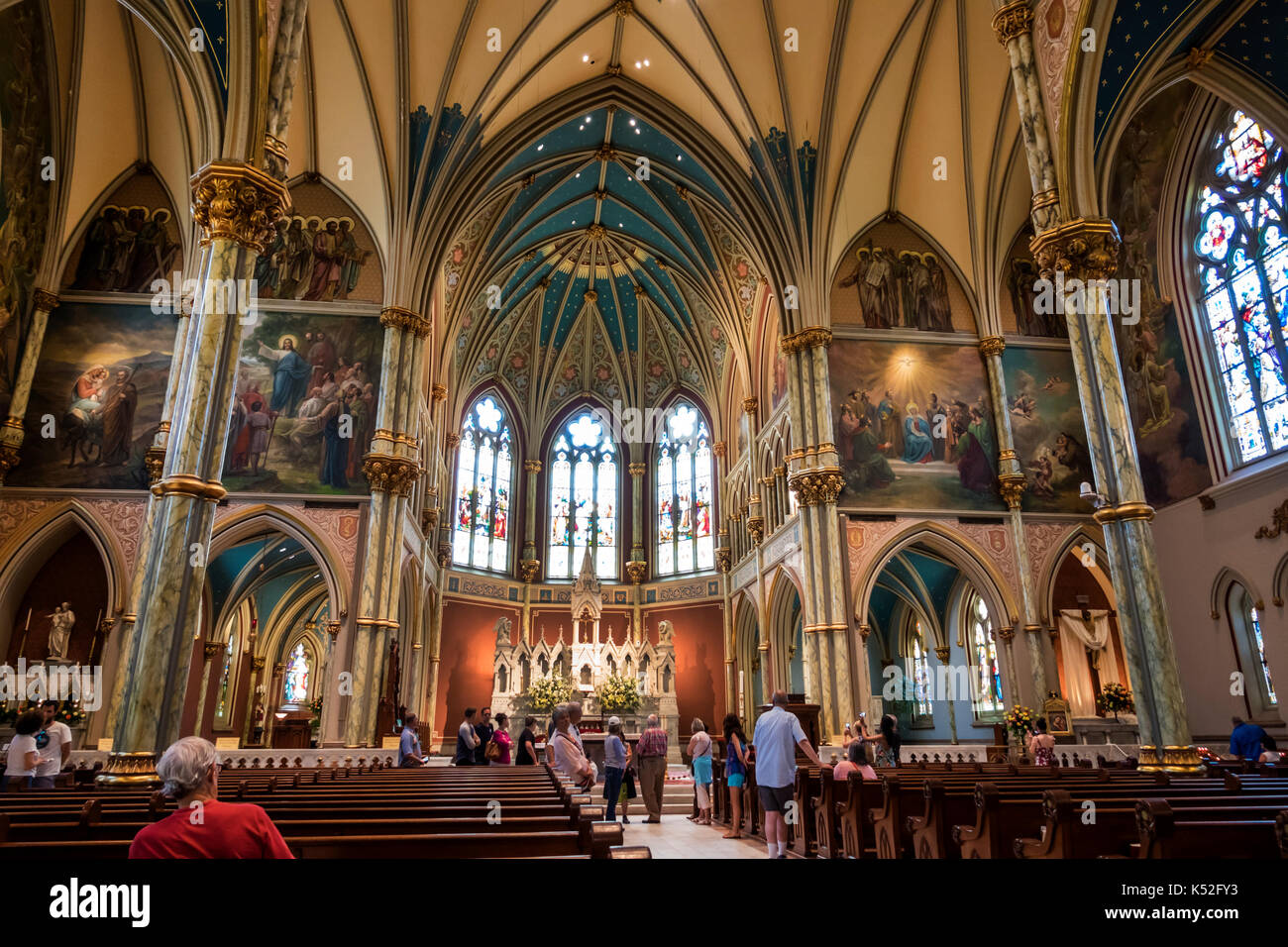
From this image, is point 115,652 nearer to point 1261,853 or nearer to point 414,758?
point 414,758

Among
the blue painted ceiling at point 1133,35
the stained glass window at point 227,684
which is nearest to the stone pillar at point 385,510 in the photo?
the stained glass window at point 227,684

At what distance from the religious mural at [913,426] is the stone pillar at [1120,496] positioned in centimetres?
770

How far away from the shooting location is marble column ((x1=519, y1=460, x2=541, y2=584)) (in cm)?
3048

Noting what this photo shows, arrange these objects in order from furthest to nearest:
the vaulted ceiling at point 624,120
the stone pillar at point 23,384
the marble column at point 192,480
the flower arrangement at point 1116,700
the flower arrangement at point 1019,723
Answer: the flower arrangement at point 1116,700, the vaulted ceiling at point 624,120, the flower arrangement at point 1019,723, the stone pillar at point 23,384, the marble column at point 192,480

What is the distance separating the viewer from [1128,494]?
33.7 feet

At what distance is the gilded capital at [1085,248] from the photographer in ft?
36.0

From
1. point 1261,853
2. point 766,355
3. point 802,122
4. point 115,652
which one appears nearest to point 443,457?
point 766,355

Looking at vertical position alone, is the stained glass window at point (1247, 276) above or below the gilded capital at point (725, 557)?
above

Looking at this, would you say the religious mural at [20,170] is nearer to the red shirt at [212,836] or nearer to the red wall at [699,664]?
Result: the red shirt at [212,836]

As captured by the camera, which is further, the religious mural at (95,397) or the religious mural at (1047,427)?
the religious mural at (1047,427)

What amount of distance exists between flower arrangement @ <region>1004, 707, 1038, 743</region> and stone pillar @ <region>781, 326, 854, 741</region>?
3.14m

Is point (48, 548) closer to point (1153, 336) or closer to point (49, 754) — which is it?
point (49, 754)

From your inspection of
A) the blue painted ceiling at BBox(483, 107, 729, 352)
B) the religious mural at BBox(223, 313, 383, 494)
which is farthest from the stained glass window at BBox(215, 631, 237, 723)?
the blue painted ceiling at BBox(483, 107, 729, 352)

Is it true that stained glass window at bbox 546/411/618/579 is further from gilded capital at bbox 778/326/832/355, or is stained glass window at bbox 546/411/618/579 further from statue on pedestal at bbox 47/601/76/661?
statue on pedestal at bbox 47/601/76/661
